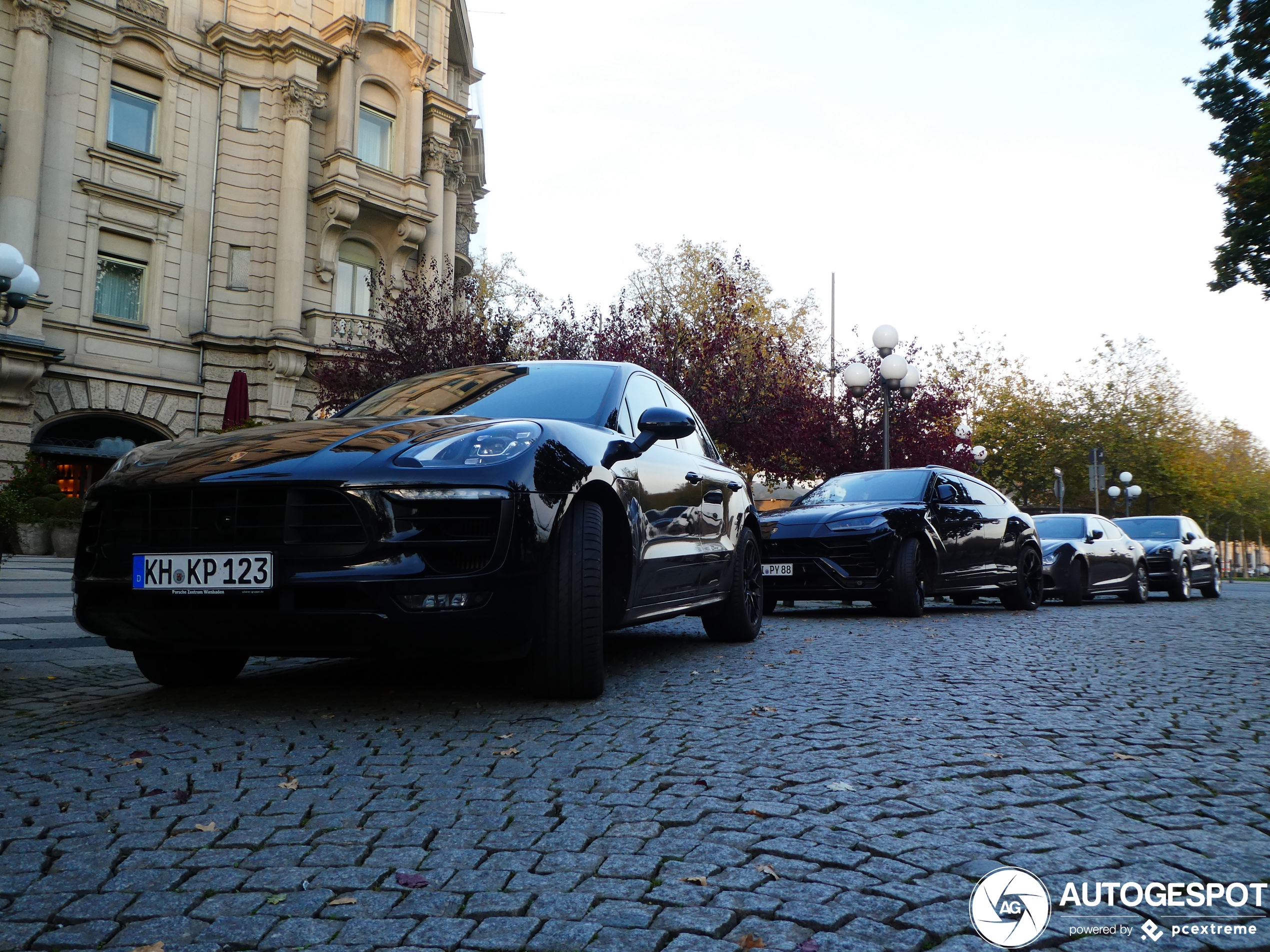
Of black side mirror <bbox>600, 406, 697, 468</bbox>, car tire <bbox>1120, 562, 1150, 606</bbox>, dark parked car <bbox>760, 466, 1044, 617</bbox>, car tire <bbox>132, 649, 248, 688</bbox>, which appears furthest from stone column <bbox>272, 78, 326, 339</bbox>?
black side mirror <bbox>600, 406, 697, 468</bbox>

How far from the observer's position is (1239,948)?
1.85 m

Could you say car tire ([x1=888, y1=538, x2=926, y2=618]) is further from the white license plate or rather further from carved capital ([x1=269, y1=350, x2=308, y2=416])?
carved capital ([x1=269, y1=350, x2=308, y2=416])

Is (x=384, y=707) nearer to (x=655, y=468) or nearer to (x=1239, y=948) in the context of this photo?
(x=655, y=468)

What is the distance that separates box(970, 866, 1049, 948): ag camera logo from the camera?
6.30 feet

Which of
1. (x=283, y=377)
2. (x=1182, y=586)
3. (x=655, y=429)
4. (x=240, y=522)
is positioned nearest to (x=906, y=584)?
(x=655, y=429)

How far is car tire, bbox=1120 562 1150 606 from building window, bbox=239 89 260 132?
66.9 ft

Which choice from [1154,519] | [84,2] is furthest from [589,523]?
[84,2]

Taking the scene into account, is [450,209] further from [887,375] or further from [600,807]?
[600,807]

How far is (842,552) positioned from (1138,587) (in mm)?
7542

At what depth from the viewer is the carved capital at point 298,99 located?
75.8 feet

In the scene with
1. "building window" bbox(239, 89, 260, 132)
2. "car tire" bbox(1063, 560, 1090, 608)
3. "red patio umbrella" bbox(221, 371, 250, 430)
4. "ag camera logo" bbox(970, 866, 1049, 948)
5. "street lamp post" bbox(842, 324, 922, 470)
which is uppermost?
"building window" bbox(239, 89, 260, 132)

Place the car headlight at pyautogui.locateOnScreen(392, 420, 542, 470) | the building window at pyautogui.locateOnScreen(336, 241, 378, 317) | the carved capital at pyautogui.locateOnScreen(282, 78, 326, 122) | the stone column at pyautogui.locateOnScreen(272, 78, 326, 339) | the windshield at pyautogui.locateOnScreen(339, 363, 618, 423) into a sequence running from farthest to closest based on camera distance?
1. the building window at pyautogui.locateOnScreen(336, 241, 378, 317)
2. the carved capital at pyautogui.locateOnScreen(282, 78, 326, 122)
3. the stone column at pyautogui.locateOnScreen(272, 78, 326, 339)
4. the windshield at pyautogui.locateOnScreen(339, 363, 618, 423)
5. the car headlight at pyautogui.locateOnScreen(392, 420, 542, 470)

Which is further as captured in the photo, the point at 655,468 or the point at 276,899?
the point at 655,468

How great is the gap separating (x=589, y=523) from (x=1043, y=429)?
159 ft
